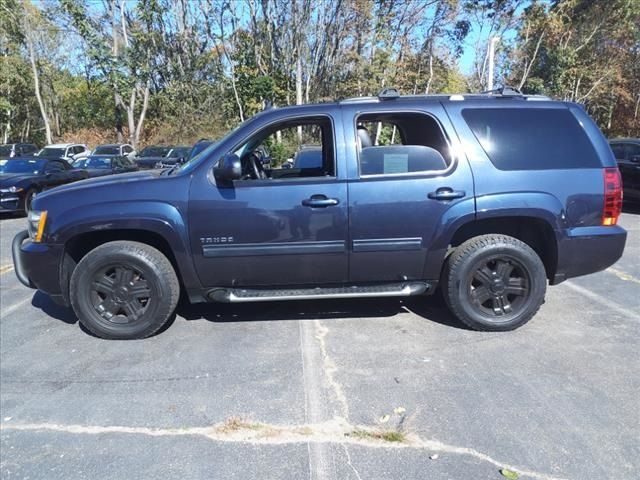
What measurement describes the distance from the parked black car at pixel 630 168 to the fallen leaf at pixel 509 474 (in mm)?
10110

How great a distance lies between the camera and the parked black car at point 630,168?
10609mm

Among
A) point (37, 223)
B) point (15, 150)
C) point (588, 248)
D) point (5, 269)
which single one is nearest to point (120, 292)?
point (37, 223)

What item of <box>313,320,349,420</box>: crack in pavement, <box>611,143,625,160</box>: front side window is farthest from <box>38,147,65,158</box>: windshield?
<box>313,320,349,420</box>: crack in pavement

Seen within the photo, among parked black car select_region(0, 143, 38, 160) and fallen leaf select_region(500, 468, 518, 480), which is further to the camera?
parked black car select_region(0, 143, 38, 160)

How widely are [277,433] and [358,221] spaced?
5.88 ft

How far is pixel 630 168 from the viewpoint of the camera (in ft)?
35.1

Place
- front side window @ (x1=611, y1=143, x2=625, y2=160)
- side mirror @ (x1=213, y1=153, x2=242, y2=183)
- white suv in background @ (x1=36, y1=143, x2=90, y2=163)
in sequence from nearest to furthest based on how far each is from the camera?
side mirror @ (x1=213, y1=153, x2=242, y2=183) → front side window @ (x1=611, y1=143, x2=625, y2=160) → white suv in background @ (x1=36, y1=143, x2=90, y2=163)

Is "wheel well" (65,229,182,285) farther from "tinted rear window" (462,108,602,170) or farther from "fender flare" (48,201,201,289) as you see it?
"tinted rear window" (462,108,602,170)

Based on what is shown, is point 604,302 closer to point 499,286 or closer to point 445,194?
point 499,286

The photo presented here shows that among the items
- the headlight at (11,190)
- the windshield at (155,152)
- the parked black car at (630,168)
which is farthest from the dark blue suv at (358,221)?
the windshield at (155,152)

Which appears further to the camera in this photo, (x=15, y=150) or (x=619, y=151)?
(x=15, y=150)

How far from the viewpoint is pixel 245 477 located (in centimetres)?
252

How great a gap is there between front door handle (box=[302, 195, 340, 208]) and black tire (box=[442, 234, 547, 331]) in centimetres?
116

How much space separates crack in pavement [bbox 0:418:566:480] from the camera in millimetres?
2742
